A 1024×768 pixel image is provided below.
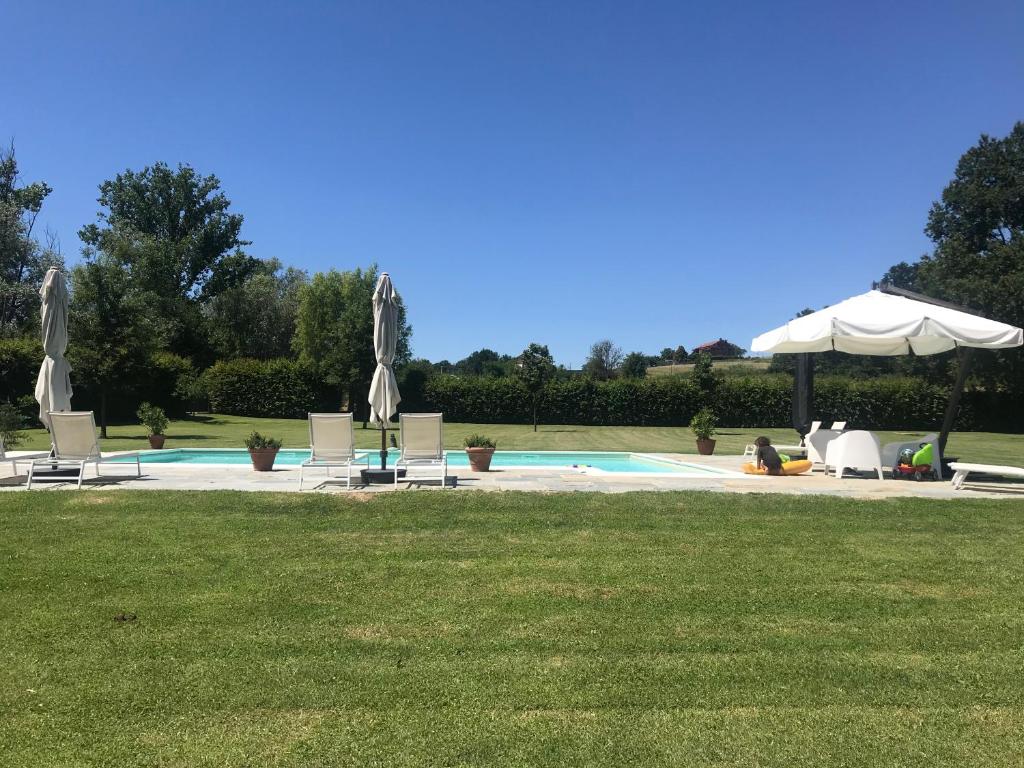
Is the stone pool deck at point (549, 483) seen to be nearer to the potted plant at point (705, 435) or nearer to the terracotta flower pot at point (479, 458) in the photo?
the terracotta flower pot at point (479, 458)

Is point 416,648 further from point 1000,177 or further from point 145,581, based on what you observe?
point 1000,177

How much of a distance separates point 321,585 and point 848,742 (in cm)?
333

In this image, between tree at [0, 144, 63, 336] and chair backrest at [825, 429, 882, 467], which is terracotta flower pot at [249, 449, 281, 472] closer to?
chair backrest at [825, 429, 882, 467]

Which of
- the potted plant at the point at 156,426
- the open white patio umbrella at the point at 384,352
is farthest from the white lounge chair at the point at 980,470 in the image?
the potted plant at the point at 156,426

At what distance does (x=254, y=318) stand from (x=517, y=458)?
122 ft

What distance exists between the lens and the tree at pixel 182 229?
4219 cm

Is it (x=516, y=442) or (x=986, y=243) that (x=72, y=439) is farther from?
(x=986, y=243)

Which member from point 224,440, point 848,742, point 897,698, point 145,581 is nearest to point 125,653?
point 145,581

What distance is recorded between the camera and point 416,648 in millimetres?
3730

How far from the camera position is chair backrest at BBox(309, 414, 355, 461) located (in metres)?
9.78

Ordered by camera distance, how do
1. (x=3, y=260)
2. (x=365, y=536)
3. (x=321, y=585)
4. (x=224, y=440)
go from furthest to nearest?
(x=3, y=260), (x=224, y=440), (x=365, y=536), (x=321, y=585)

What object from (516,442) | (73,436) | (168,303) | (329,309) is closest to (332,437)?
(73,436)

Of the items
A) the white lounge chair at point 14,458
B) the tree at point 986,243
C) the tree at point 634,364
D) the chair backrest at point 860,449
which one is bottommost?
the white lounge chair at point 14,458

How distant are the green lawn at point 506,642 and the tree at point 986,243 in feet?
103
